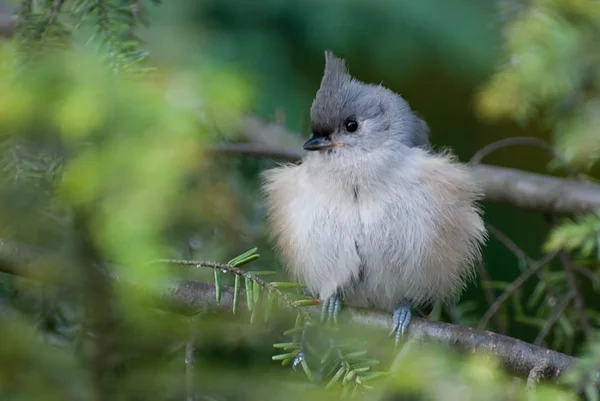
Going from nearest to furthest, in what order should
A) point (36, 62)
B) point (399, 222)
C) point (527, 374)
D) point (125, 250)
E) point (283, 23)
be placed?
point (125, 250) < point (36, 62) < point (527, 374) < point (399, 222) < point (283, 23)

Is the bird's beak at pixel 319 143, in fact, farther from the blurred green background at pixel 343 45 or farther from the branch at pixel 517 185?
the blurred green background at pixel 343 45

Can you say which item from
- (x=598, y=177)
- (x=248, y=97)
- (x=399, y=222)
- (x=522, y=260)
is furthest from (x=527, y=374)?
(x=598, y=177)

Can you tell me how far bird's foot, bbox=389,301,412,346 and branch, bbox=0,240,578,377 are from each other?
0.21ft

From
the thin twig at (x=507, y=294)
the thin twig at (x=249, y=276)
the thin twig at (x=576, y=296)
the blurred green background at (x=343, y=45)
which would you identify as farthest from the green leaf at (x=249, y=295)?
the blurred green background at (x=343, y=45)

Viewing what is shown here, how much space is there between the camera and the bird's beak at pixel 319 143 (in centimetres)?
238

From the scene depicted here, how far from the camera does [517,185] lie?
2840 millimetres

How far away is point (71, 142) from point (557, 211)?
1786 mm

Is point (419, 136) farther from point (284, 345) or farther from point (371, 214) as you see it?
point (284, 345)

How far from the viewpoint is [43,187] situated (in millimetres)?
2049

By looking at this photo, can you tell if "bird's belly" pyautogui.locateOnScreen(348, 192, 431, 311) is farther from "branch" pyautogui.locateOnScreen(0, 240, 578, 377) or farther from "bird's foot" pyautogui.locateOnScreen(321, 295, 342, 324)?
"branch" pyautogui.locateOnScreen(0, 240, 578, 377)

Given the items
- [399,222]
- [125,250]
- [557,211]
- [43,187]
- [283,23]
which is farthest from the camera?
[283,23]

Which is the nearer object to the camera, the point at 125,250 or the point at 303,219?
the point at 125,250

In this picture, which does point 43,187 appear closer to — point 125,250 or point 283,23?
point 125,250

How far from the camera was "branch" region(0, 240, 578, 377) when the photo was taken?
1.76 metres
